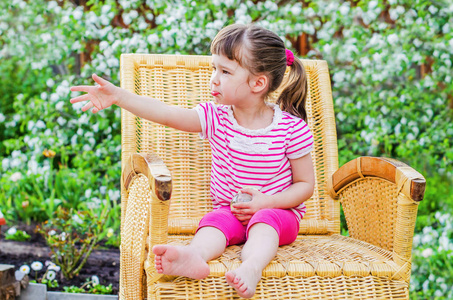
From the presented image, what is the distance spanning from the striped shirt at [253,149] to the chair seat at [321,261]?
0.21 metres

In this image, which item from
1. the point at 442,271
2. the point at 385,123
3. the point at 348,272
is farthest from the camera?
the point at 385,123

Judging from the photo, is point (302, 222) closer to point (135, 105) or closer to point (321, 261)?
point (321, 261)

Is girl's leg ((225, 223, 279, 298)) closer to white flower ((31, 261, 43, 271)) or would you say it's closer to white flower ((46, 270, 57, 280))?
white flower ((46, 270, 57, 280))

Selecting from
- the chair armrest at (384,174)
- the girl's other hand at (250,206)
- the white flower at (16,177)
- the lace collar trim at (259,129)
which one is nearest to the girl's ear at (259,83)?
the lace collar trim at (259,129)

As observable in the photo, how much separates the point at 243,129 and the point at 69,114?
2.30 metres

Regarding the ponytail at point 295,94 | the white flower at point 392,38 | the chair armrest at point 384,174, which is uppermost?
the white flower at point 392,38

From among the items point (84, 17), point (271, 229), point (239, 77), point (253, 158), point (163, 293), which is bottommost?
point (163, 293)

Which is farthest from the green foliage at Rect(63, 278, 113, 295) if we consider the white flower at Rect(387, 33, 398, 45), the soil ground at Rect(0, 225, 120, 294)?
the white flower at Rect(387, 33, 398, 45)

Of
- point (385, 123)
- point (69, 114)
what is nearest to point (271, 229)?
point (385, 123)

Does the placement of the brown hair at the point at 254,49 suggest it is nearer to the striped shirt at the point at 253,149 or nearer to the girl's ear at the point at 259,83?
the girl's ear at the point at 259,83

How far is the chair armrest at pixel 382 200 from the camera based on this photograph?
1609mm

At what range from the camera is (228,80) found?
1.77m

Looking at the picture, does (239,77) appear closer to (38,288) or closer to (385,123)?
(38,288)

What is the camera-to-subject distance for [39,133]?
3787 millimetres
